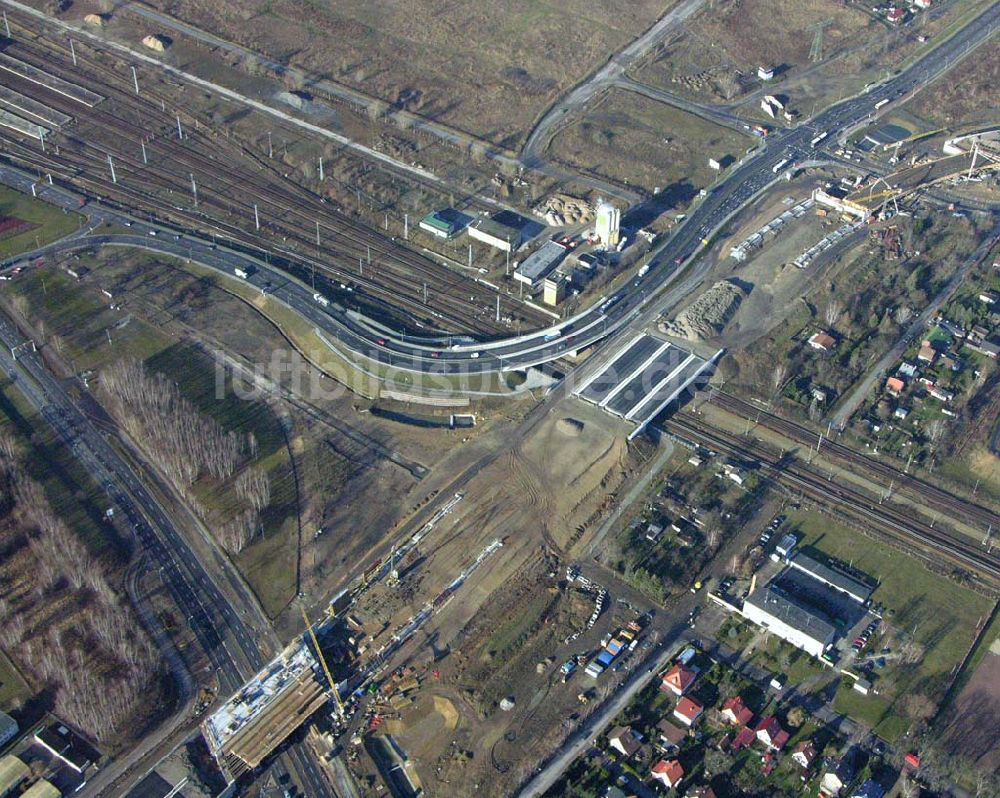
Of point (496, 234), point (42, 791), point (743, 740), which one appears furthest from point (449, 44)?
point (42, 791)

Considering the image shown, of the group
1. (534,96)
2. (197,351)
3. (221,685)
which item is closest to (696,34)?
(534,96)

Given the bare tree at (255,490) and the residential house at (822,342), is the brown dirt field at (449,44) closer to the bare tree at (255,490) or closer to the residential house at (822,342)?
the residential house at (822,342)

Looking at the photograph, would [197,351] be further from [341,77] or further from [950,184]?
[950,184]

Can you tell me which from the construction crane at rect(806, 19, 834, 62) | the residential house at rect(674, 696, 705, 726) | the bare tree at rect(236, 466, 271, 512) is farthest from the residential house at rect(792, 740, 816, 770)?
the construction crane at rect(806, 19, 834, 62)

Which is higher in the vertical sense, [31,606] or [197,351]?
[197,351]

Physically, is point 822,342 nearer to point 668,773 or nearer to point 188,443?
point 668,773

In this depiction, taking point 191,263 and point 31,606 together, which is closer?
point 31,606

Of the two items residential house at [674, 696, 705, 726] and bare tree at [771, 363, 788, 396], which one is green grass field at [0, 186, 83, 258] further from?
residential house at [674, 696, 705, 726]
